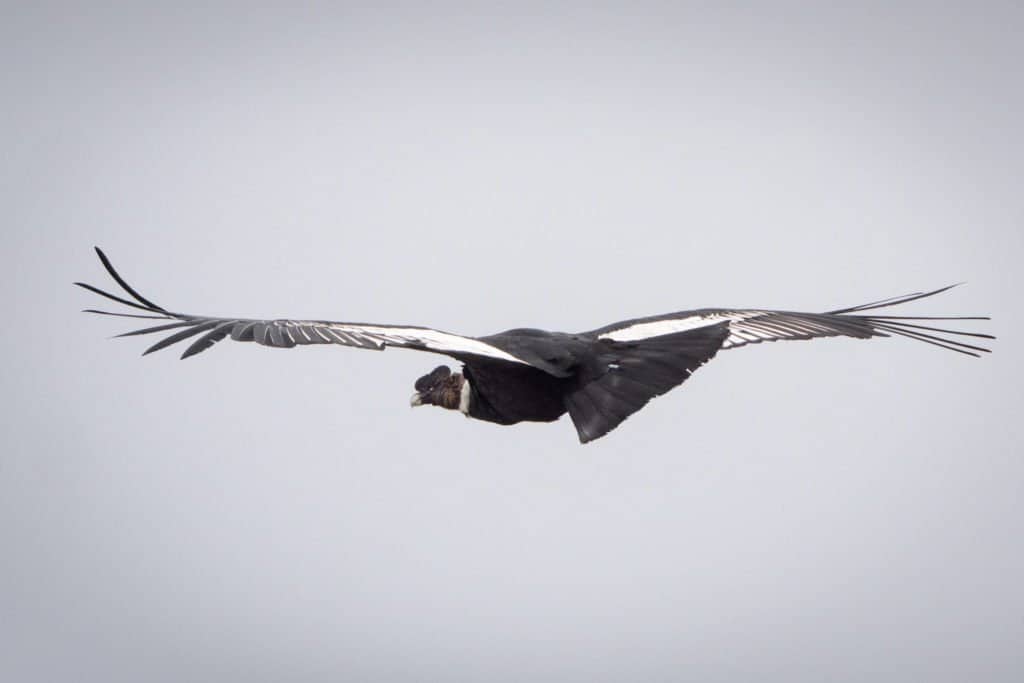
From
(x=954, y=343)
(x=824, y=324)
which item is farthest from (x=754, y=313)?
(x=954, y=343)

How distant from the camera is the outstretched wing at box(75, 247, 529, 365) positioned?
6125 mm

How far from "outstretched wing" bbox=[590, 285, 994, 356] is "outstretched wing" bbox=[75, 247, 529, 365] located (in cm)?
88

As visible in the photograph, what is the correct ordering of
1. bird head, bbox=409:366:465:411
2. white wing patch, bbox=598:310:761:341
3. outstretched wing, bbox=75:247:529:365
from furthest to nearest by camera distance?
bird head, bbox=409:366:465:411
white wing patch, bbox=598:310:761:341
outstretched wing, bbox=75:247:529:365

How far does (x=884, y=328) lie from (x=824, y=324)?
36cm

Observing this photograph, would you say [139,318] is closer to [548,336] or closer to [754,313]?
[548,336]

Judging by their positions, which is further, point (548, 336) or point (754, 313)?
point (754, 313)

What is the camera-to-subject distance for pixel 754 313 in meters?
7.90

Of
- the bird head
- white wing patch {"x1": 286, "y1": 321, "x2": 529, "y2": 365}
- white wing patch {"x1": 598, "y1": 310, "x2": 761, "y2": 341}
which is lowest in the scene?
the bird head

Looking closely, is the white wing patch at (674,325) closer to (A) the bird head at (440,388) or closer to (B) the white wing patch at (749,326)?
(B) the white wing patch at (749,326)

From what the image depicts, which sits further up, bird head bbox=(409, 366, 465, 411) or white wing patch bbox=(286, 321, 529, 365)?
white wing patch bbox=(286, 321, 529, 365)

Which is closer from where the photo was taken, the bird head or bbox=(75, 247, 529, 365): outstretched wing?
bbox=(75, 247, 529, 365): outstretched wing

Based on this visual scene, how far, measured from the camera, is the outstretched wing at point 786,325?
7309 millimetres

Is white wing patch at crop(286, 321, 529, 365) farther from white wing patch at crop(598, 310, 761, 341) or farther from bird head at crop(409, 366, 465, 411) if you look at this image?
bird head at crop(409, 366, 465, 411)

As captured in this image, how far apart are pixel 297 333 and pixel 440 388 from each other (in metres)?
1.36
